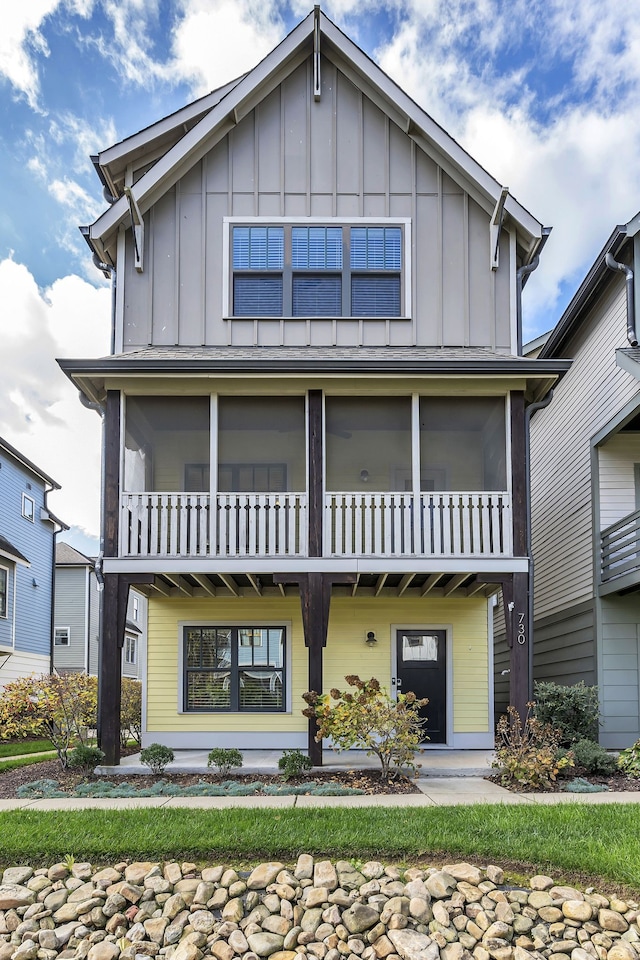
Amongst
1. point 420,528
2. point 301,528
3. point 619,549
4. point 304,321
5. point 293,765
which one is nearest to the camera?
point 293,765

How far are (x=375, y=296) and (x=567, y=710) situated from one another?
6.51 metres

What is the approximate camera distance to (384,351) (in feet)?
39.2

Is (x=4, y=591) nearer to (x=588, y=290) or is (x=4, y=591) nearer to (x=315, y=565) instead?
(x=315, y=565)

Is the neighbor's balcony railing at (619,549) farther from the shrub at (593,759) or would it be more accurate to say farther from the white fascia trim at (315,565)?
the shrub at (593,759)

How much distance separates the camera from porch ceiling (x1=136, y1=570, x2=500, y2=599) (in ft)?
36.3

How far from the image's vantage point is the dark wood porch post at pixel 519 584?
10.2 meters

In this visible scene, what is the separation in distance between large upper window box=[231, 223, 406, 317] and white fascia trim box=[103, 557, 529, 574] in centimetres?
398

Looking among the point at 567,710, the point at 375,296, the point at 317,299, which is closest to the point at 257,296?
the point at 317,299

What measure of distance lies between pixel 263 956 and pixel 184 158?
10520 millimetres

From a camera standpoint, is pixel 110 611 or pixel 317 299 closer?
pixel 110 611

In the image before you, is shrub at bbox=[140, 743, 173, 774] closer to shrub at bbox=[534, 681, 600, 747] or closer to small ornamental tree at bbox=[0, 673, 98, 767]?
small ornamental tree at bbox=[0, 673, 98, 767]

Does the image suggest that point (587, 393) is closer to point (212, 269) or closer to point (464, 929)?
point (212, 269)

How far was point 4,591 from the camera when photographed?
2042cm

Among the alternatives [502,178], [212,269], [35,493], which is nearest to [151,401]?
[212,269]
